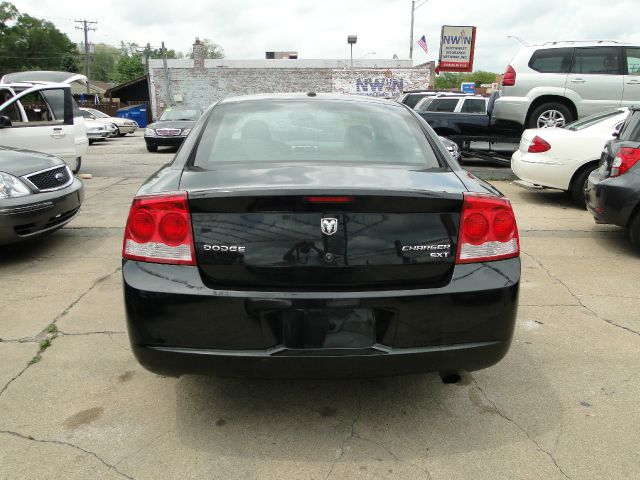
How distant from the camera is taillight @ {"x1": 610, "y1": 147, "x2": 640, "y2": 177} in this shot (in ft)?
17.4

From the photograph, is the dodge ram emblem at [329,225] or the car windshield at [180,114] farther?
the car windshield at [180,114]

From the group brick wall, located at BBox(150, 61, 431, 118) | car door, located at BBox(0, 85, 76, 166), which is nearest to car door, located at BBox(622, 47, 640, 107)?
car door, located at BBox(0, 85, 76, 166)

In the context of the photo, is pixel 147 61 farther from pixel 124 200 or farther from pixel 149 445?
pixel 149 445

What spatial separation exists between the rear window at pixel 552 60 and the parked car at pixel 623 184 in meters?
5.55

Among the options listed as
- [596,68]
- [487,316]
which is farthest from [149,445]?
[596,68]

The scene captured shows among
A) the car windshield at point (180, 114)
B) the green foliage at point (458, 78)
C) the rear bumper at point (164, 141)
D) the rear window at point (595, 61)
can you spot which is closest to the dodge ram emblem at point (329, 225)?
the rear window at point (595, 61)

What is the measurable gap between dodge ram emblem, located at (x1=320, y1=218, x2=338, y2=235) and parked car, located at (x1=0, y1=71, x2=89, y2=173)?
8466 mm

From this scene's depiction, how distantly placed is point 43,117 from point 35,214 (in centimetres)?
565

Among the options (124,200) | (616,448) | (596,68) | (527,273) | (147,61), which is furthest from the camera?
(147,61)

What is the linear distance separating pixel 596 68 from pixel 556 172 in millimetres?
4405

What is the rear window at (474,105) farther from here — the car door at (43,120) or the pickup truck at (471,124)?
the car door at (43,120)

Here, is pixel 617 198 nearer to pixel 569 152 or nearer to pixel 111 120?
Result: pixel 569 152

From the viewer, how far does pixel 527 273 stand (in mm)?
4957

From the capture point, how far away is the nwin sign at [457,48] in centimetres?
3834
